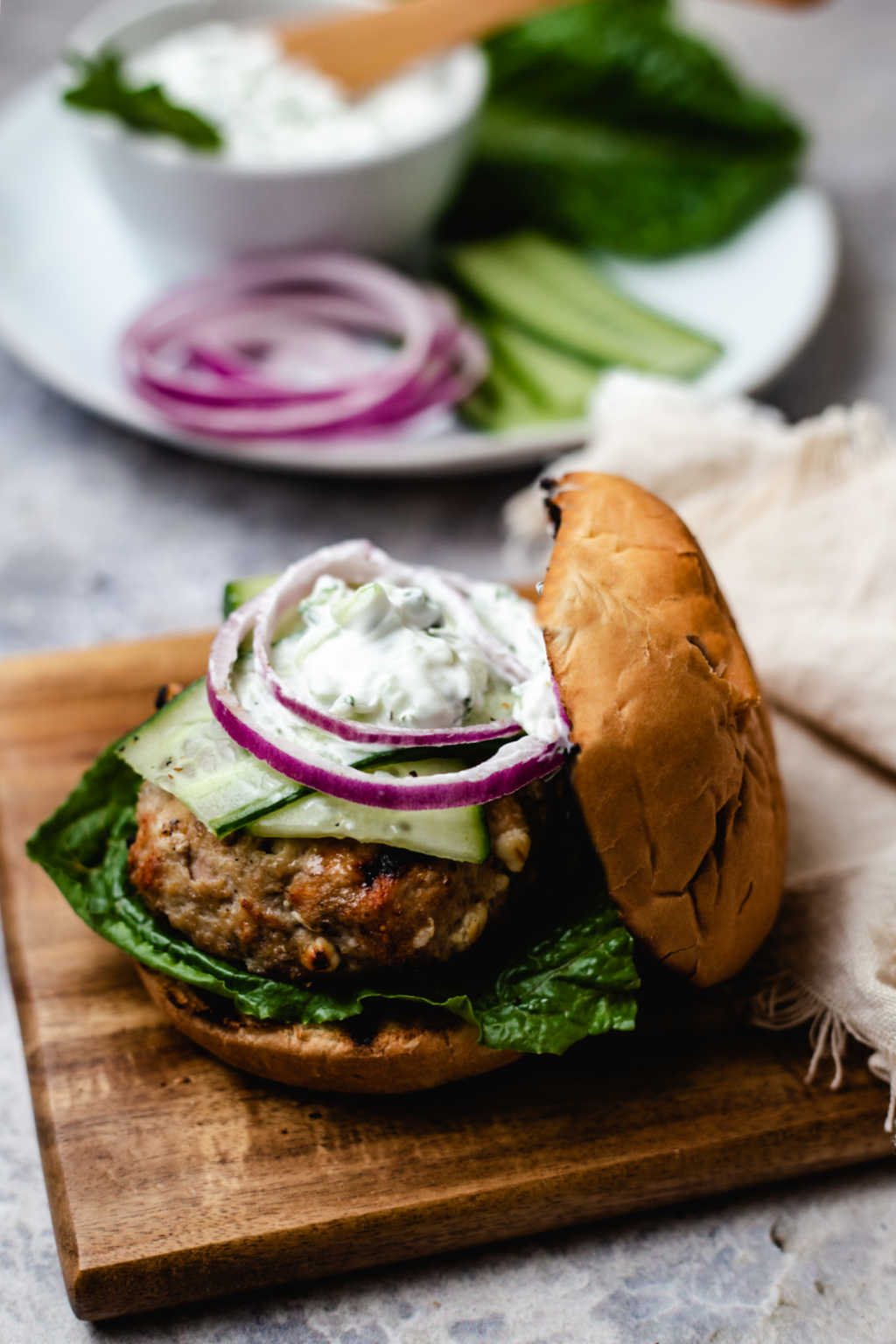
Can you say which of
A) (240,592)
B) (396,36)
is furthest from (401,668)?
(396,36)

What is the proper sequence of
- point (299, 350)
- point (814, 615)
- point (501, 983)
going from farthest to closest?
point (299, 350) → point (814, 615) → point (501, 983)

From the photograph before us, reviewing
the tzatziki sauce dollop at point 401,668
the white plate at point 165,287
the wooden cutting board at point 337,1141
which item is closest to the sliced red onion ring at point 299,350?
the white plate at point 165,287

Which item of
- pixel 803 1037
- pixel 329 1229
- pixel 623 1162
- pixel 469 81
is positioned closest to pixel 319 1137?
pixel 329 1229

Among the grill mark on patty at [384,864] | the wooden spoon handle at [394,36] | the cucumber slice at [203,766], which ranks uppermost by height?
the wooden spoon handle at [394,36]

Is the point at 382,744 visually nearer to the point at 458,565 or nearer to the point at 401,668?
the point at 401,668

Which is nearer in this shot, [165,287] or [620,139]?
[165,287]

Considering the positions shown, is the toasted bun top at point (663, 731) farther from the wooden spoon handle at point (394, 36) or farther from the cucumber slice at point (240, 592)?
the wooden spoon handle at point (394, 36)

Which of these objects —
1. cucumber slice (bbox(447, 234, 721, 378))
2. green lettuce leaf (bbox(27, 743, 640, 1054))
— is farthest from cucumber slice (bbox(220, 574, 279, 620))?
cucumber slice (bbox(447, 234, 721, 378))
